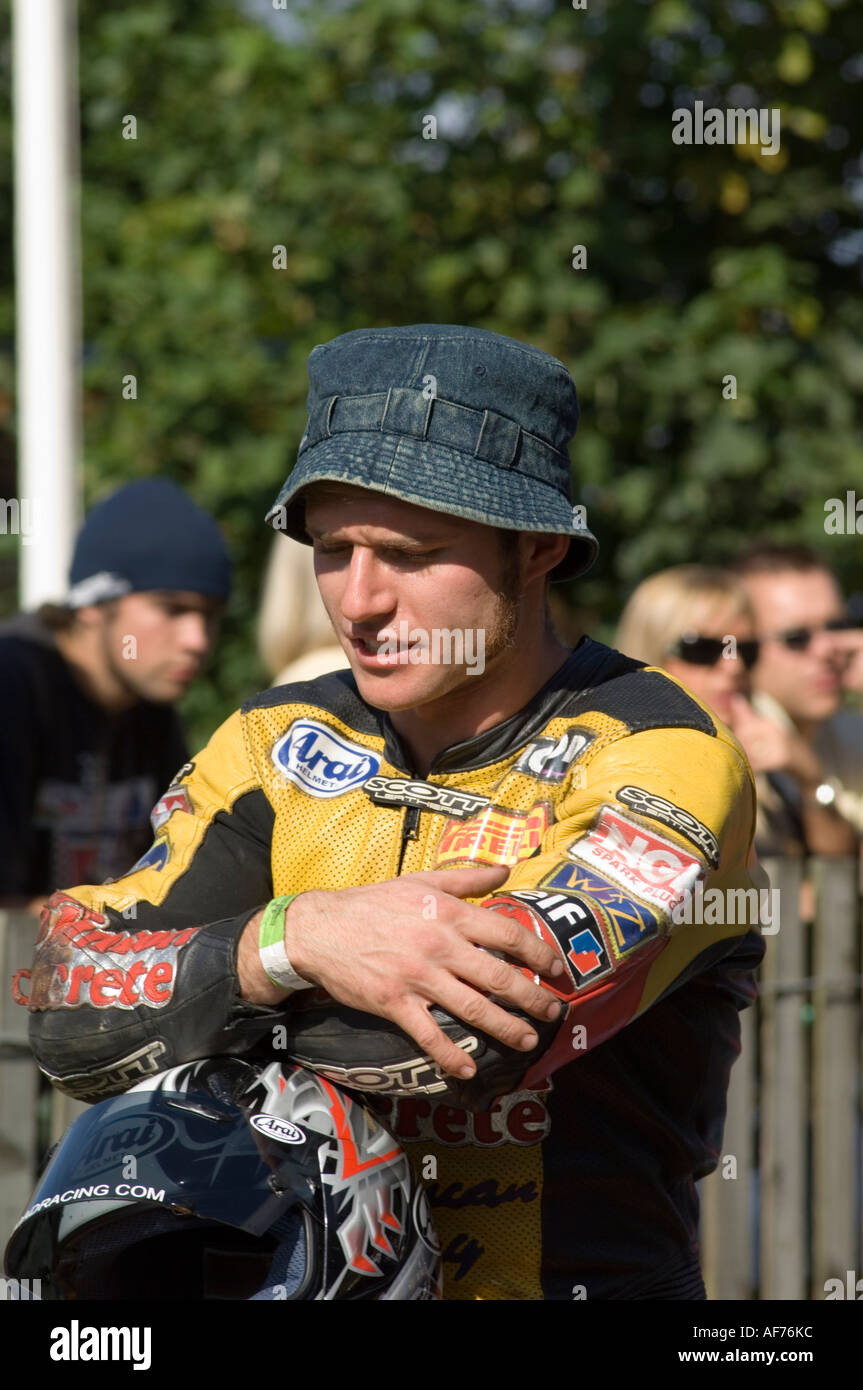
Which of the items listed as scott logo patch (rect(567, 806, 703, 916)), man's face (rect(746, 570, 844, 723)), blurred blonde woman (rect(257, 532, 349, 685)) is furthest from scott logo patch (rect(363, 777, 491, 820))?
man's face (rect(746, 570, 844, 723))

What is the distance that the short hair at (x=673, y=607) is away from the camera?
4.46 metres

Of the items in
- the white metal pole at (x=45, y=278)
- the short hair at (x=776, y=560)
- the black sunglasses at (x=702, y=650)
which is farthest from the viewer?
the white metal pole at (x=45, y=278)

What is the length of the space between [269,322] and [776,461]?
2.05 meters

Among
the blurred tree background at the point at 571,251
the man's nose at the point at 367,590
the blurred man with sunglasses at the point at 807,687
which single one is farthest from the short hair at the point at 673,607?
the man's nose at the point at 367,590

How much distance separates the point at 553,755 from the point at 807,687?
305cm

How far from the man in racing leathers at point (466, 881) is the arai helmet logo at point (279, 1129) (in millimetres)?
75

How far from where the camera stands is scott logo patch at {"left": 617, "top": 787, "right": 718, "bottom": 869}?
1866 mm

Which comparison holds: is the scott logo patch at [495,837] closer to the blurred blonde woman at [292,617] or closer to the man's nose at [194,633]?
the blurred blonde woman at [292,617]

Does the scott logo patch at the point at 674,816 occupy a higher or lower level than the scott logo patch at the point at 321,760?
lower

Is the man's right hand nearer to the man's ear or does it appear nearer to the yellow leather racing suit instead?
the yellow leather racing suit

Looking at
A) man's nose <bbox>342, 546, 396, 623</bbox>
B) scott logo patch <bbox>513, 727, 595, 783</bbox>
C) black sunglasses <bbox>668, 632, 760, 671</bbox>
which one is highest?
black sunglasses <bbox>668, 632, 760, 671</bbox>

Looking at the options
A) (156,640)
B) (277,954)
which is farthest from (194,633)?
(277,954)
